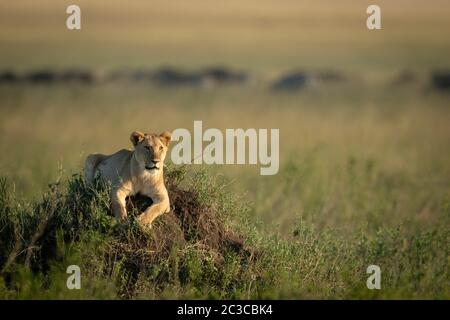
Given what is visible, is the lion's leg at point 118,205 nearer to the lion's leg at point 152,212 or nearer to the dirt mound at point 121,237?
the dirt mound at point 121,237

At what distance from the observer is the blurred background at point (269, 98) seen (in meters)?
21.2

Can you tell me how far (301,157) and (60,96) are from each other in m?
15.6

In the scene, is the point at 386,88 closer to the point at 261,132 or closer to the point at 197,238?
the point at 261,132

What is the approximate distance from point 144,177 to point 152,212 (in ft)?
1.40

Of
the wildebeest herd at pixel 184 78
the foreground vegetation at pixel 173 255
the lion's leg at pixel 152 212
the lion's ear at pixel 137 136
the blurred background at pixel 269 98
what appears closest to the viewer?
the foreground vegetation at pixel 173 255

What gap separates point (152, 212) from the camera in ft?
40.9

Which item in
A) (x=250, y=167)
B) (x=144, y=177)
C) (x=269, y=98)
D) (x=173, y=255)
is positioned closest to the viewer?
(x=173, y=255)

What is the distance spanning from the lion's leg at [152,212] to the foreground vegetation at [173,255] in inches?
5.4

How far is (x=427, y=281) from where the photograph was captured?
13.4m

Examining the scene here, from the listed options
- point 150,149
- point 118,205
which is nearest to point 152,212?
point 118,205

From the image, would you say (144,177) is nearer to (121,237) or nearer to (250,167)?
(121,237)

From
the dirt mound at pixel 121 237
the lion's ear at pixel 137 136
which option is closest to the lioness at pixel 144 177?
the lion's ear at pixel 137 136

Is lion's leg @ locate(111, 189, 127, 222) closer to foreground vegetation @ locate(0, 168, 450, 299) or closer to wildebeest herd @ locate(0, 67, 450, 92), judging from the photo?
foreground vegetation @ locate(0, 168, 450, 299)
